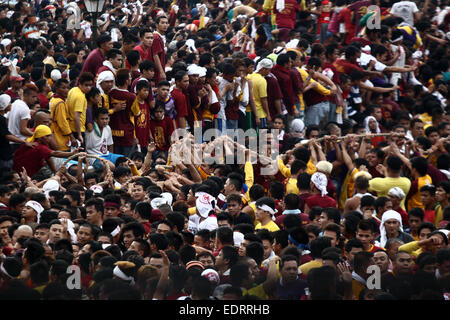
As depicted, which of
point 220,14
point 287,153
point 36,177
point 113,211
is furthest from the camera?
point 220,14

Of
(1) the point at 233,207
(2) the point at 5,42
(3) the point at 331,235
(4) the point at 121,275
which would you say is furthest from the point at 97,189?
(2) the point at 5,42

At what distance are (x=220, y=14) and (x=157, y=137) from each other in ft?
32.8

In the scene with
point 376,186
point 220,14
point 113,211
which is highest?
point 113,211

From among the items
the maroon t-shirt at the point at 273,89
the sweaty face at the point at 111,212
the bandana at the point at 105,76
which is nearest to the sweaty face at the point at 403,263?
the sweaty face at the point at 111,212

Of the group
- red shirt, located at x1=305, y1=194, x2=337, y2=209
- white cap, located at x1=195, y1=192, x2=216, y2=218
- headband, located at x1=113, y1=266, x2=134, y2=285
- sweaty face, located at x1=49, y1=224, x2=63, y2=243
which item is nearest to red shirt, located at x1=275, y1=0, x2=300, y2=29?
red shirt, located at x1=305, y1=194, x2=337, y2=209

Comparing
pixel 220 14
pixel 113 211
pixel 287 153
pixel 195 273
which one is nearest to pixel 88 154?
pixel 113 211

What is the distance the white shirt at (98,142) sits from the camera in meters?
11.8

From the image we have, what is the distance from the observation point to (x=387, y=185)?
11.2 meters

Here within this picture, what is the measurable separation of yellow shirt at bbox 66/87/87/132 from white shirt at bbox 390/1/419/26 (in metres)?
10.1

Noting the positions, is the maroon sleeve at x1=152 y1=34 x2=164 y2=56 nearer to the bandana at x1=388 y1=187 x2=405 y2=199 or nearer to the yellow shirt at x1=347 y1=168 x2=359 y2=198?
the yellow shirt at x1=347 y1=168 x2=359 y2=198

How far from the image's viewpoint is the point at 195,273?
7.11 metres

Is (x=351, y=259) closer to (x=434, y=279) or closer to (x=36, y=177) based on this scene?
(x=434, y=279)

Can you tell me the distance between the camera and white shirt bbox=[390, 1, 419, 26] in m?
19.8

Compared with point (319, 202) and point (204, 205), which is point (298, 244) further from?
point (319, 202)
